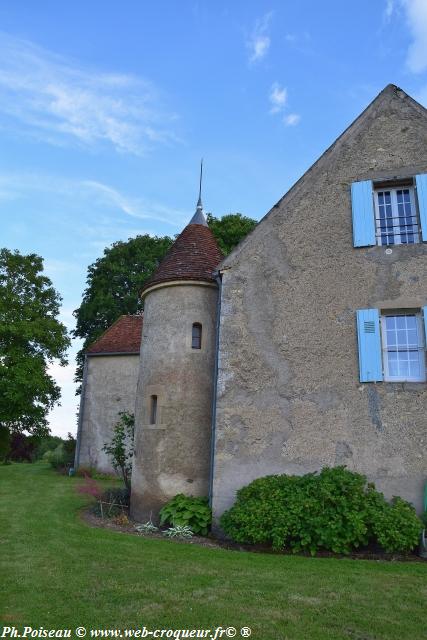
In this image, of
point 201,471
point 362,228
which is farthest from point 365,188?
point 201,471

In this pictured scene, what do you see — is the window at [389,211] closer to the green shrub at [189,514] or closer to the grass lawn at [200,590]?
the grass lawn at [200,590]

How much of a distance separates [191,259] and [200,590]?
8132mm

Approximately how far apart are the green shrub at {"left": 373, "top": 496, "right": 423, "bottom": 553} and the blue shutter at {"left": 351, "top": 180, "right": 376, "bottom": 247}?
512 cm

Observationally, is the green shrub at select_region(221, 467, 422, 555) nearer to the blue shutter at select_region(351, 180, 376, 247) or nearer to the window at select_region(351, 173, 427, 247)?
the blue shutter at select_region(351, 180, 376, 247)

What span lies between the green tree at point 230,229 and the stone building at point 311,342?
→ 573 inches

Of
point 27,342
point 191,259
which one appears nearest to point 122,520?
point 191,259

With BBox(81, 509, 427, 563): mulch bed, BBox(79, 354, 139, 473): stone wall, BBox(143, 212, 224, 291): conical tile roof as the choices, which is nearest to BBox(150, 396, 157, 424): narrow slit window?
BBox(81, 509, 427, 563): mulch bed

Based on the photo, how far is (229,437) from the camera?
32.3ft

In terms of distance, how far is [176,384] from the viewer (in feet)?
36.9

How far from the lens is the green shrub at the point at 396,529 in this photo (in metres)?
7.65

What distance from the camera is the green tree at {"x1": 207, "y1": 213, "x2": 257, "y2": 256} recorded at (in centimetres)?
2602

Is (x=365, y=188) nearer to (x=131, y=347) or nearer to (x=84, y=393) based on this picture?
(x=131, y=347)

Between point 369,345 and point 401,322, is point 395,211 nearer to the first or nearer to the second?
point 401,322

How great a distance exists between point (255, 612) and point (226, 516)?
4177 millimetres
